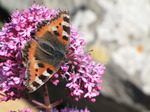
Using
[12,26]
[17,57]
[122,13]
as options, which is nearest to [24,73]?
[17,57]

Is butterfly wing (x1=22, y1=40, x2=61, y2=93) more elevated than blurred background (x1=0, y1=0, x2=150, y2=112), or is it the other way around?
blurred background (x1=0, y1=0, x2=150, y2=112)

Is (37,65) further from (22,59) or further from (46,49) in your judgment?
(46,49)

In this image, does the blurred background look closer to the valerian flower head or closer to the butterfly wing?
the valerian flower head

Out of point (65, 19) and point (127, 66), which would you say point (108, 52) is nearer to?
point (127, 66)

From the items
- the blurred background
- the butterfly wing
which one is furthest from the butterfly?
the blurred background

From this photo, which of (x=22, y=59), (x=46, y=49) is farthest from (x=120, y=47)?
(x=22, y=59)
